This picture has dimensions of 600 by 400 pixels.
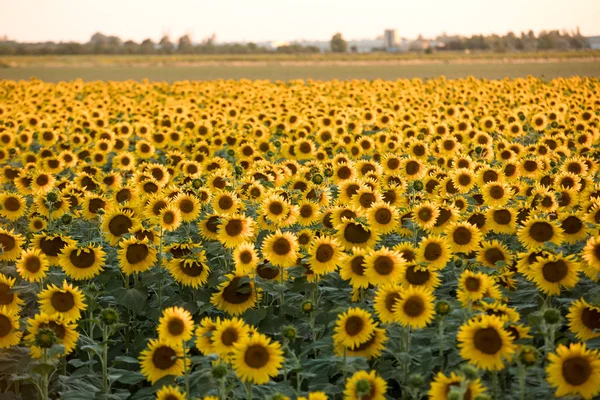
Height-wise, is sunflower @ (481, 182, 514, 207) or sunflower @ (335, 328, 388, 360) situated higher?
sunflower @ (481, 182, 514, 207)

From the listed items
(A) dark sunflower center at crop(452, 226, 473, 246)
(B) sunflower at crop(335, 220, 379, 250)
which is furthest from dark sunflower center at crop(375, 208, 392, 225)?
(A) dark sunflower center at crop(452, 226, 473, 246)

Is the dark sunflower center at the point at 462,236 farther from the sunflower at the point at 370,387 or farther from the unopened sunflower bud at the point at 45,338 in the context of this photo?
the unopened sunflower bud at the point at 45,338

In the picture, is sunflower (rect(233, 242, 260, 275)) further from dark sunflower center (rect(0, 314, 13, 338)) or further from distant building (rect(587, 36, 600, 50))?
distant building (rect(587, 36, 600, 50))

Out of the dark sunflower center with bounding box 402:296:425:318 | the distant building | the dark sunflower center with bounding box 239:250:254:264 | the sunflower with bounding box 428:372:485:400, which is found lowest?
the sunflower with bounding box 428:372:485:400

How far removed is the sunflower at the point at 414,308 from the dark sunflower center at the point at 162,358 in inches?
61.5

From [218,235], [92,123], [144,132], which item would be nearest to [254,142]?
[144,132]

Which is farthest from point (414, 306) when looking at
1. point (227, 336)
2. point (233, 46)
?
point (233, 46)

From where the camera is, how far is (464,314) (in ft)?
15.3

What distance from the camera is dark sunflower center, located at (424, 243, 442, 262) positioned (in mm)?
5613

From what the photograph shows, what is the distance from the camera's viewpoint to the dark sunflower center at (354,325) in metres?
4.61

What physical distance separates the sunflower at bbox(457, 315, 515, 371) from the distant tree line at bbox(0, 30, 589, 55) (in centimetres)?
11648

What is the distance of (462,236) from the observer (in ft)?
20.0

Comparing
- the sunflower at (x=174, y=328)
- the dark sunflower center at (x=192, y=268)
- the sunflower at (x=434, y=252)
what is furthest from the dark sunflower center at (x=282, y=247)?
the sunflower at (x=174, y=328)

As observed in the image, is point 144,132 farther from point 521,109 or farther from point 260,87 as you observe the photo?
point 260,87
